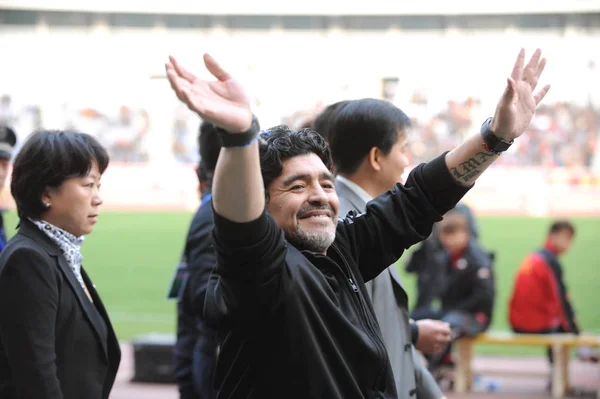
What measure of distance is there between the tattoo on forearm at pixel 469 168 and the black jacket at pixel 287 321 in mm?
382

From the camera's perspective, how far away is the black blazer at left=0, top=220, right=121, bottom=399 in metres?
2.32

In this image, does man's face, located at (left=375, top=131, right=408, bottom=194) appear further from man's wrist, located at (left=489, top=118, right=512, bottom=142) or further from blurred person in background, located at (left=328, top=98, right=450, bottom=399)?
man's wrist, located at (left=489, top=118, right=512, bottom=142)

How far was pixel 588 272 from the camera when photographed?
16.7 meters

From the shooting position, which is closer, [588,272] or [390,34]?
[588,272]

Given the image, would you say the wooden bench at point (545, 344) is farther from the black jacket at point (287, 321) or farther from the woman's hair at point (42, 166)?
the black jacket at point (287, 321)

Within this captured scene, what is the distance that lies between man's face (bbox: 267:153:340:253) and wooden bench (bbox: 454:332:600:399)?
5.58 m

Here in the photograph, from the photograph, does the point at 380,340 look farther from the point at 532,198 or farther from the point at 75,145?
the point at 532,198

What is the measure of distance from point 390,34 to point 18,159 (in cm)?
3468

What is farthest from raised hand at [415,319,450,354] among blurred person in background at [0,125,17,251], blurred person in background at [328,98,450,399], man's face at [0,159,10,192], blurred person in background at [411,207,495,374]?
blurred person in background at [411,207,495,374]

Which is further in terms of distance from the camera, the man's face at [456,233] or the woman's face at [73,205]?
the man's face at [456,233]

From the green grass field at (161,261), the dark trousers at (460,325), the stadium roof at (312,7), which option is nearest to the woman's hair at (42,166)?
the dark trousers at (460,325)

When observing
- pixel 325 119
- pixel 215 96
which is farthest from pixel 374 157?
pixel 215 96

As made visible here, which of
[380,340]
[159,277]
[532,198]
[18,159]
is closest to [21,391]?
[18,159]

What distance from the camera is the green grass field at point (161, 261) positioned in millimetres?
12227
